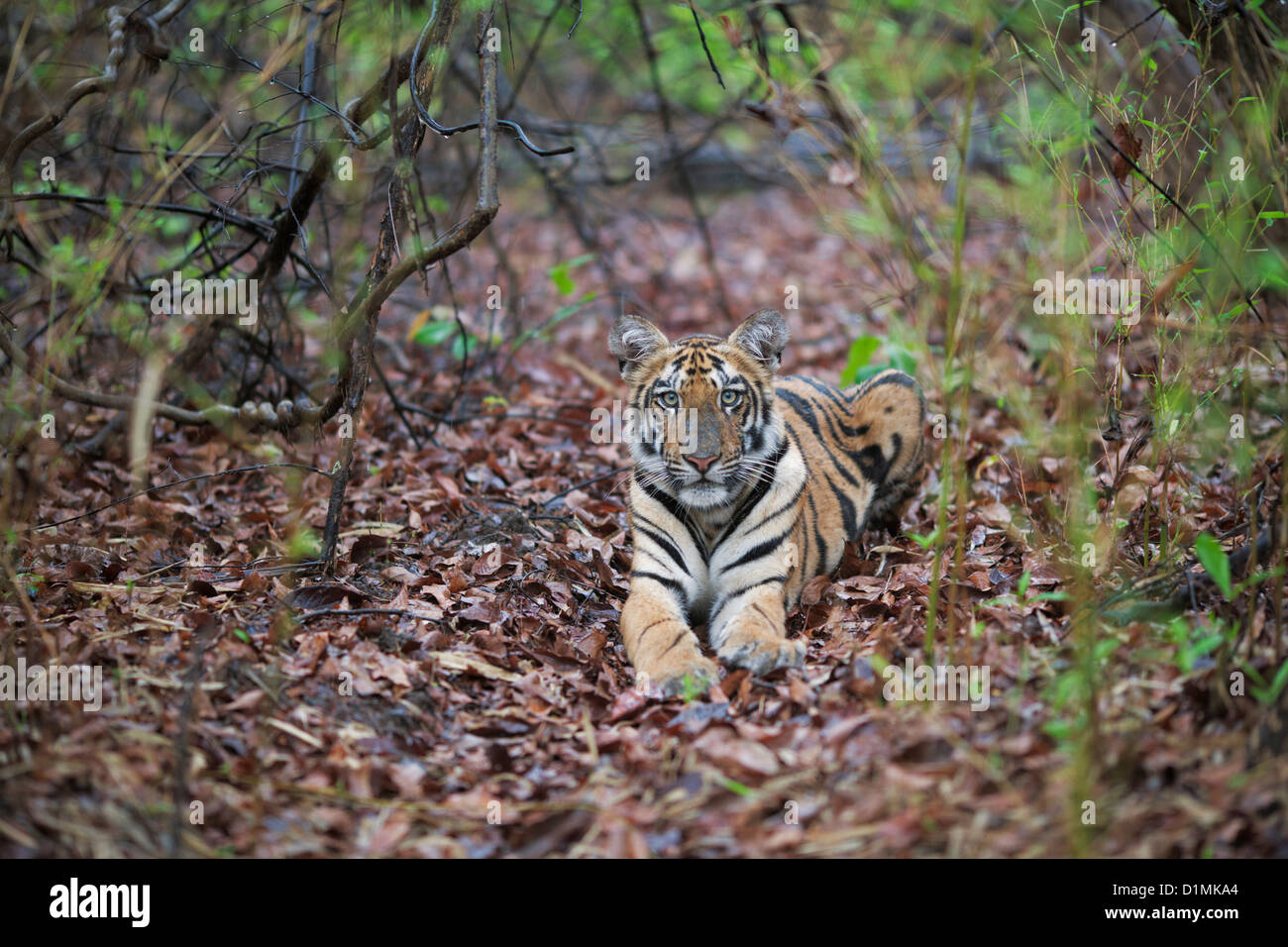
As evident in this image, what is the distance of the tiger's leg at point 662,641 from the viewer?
14.3 feet

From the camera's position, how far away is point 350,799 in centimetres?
354

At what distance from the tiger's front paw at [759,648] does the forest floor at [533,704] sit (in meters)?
0.09

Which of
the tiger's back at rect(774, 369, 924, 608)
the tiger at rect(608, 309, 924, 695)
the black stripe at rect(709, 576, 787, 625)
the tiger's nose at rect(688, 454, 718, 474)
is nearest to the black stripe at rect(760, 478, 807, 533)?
the tiger at rect(608, 309, 924, 695)

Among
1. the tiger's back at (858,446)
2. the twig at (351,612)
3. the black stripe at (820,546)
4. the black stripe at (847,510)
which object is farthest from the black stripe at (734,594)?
the twig at (351,612)

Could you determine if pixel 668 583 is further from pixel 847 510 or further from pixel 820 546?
pixel 847 510

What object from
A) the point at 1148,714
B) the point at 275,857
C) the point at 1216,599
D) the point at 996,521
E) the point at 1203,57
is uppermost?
the point at 1203,57

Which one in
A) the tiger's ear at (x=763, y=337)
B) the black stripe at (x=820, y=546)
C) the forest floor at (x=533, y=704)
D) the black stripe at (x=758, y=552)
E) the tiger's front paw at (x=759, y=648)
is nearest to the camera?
the forest floor at (x=533, y=704)

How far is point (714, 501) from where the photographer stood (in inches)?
201

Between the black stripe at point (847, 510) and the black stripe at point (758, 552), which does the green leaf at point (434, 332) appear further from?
the black stripe at point (758, 552)

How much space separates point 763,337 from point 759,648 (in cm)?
177

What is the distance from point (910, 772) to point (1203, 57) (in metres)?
3.38

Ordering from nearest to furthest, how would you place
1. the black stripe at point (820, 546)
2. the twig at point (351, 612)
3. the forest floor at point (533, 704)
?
1. the forest floor at point (533, 704)
2. the twig at point (351, 612)
3. the black stripe at point (820, 546)
